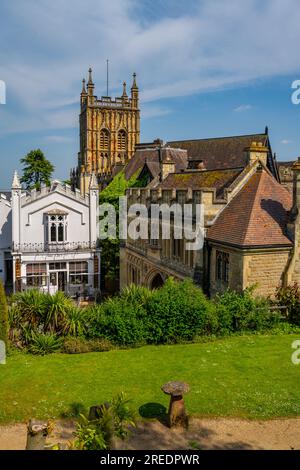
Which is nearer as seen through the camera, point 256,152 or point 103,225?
point 256,152

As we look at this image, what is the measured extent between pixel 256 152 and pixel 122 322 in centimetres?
1191

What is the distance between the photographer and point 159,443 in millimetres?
9922

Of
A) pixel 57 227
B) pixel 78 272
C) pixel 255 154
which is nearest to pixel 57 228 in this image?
pixel 57 227

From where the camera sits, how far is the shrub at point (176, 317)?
1658 centimetres

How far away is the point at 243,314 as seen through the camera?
1734cm

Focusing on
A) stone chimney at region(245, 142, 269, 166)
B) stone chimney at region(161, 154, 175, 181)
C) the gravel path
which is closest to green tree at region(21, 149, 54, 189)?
stone chimney at region(161, 154, 175, 181)

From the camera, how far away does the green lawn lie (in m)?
11.4

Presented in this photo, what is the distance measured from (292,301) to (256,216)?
4.04 m

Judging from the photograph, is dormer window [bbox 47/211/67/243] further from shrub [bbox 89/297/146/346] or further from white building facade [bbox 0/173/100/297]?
shrub [bbox 89/297/146/346]

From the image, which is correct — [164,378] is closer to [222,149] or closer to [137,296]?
[137,296]

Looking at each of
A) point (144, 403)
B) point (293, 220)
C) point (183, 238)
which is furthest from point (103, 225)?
point (144, 403)

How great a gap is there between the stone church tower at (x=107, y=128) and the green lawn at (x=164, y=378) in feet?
210
